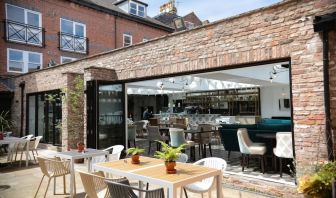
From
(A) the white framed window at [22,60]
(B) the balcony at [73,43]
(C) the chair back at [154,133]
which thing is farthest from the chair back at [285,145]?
(B) the balcony at [73,43]

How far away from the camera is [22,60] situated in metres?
15.4

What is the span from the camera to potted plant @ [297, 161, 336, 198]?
3201 millimetres

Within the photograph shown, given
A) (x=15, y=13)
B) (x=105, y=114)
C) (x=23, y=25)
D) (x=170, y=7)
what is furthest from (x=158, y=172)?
(x=170, y=7)

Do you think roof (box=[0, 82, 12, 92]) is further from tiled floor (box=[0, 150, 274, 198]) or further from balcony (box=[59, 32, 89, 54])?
tiled floor (box=[0, 150, 274, 198])

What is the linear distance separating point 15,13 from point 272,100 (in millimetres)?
14739

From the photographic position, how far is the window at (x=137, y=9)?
20828mm

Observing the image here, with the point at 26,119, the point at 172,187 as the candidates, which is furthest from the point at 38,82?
the point at 172,187

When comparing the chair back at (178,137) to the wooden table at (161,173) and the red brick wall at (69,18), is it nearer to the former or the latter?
the wooden table at (161,173)

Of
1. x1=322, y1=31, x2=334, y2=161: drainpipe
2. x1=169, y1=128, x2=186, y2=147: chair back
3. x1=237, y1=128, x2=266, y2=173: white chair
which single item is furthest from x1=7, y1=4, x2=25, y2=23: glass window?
x1=322, y1=31, x2=334, y2=161: drainpipe

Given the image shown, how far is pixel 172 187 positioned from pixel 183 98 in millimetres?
16994

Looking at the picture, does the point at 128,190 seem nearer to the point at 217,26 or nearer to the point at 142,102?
the point at 217,26

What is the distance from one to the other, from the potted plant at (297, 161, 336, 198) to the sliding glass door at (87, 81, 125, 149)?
18.4 ft

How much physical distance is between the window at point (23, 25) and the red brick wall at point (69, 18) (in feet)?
0.79

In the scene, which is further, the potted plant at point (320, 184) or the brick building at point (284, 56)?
the brick building at point (284, 56)
